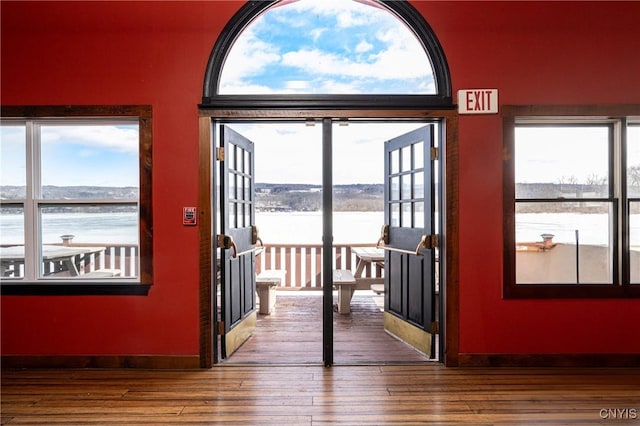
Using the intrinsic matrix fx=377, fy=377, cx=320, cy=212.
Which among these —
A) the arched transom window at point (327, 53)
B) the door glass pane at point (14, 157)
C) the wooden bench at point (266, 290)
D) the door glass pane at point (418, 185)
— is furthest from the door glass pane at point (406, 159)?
the door glass pane at point (14, 157)

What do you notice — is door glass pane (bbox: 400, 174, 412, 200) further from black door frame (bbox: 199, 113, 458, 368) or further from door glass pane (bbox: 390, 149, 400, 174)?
black door frame (bbox: 199, 113, 458, 368)

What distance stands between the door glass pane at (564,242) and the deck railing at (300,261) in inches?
118

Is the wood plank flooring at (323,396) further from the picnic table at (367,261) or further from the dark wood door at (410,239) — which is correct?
the picnic table at (367,261)

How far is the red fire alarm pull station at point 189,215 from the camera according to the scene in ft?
9.46

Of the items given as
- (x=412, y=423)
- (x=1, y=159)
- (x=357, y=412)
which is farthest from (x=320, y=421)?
(x=1, y=159)

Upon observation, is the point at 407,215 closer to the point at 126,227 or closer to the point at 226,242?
the point at 226,242

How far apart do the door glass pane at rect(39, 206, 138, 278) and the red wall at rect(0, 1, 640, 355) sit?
0.26m

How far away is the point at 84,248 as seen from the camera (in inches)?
119

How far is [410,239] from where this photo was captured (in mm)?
3389

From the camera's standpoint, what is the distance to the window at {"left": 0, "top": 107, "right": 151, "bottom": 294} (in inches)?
117

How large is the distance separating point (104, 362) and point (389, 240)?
2.66 m

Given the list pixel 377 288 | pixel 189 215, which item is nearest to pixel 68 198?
pixel 189 215

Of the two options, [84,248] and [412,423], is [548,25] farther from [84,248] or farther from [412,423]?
[84,248]

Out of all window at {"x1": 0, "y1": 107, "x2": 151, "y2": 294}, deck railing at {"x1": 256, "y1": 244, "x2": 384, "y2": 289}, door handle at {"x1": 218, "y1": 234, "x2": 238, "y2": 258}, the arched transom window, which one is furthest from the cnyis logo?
deck railing at {"x1": 256, "y1": 244, "x2": 384, "y2": 289}
